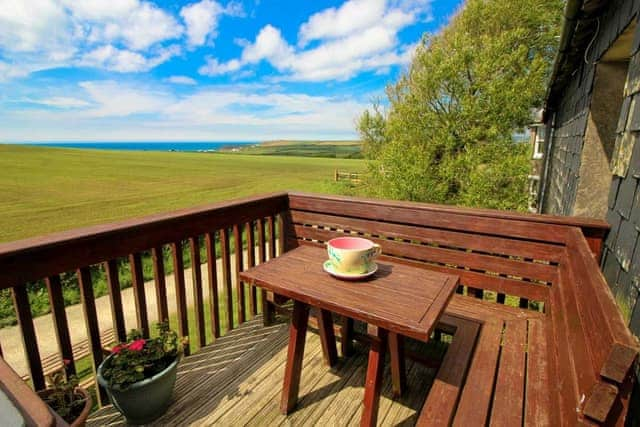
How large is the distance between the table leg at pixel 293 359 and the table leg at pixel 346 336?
511mm

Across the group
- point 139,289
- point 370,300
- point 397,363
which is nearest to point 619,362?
point 370,300

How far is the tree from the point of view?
5855 mm

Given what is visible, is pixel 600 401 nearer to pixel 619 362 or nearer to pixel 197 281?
pixel 619 362

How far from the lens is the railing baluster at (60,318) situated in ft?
4.84

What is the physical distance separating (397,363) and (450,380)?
49cm

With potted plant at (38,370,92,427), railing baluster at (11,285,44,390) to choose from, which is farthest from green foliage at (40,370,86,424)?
railing baluster at (11,285,44,390)

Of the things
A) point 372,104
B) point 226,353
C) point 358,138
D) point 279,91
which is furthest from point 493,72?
point 279,91

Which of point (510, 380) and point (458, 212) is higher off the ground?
point (458, 212)

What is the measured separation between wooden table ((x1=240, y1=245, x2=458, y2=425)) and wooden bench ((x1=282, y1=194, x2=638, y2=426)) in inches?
12.6

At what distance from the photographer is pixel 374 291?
1358 mm

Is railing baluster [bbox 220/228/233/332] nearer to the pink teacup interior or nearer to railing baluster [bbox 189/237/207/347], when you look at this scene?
railing baluster [bbox 189/237/207/347]

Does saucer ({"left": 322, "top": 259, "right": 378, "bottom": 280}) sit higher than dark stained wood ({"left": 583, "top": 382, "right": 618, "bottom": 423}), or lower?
lower

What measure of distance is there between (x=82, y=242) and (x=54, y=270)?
16cm

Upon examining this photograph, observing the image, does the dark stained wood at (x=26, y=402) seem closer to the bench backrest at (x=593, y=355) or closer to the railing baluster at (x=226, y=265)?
the bench backrest at (x=593, y=355)
